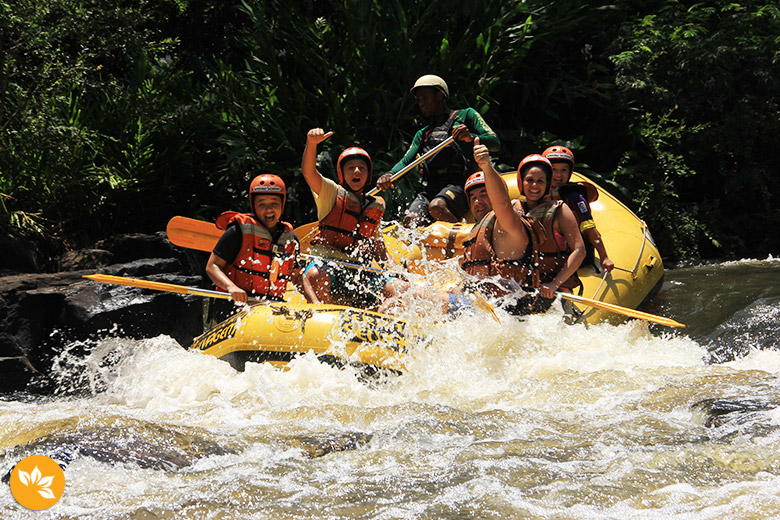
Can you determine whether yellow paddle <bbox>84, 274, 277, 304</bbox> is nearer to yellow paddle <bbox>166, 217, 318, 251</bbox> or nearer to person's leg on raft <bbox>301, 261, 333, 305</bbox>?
person's leg on raft <bbox>301, 261, 333, 305</bbox>

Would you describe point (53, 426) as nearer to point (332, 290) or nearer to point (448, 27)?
point (332, 290)

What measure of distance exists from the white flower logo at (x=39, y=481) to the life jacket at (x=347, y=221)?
8.92ft

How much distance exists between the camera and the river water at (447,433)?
2387mm

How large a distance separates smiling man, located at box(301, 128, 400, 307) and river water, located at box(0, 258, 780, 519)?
0.82 metres

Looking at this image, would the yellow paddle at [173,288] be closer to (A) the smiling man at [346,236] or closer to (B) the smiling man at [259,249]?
(B) the smiling man at [259,249]

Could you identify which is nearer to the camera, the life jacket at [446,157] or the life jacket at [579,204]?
the life jacket at [579,204]

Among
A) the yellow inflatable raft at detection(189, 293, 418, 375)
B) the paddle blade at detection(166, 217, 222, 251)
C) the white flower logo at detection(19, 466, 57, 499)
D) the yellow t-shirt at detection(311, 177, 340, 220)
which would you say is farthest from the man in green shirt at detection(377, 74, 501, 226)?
the white flower logo at detection(19, 466, 57, 499)

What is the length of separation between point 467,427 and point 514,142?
646 cm

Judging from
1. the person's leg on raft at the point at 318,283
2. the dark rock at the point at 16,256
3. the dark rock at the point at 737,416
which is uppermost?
the dark rock at the point at 16,256

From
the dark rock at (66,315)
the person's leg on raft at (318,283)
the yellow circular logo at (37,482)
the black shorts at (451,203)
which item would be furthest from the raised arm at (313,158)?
the yellow circular logo at (37,482)

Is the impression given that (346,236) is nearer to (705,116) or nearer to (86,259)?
(86,259)

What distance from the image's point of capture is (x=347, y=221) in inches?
195

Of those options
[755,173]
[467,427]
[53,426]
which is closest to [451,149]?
[467,427]

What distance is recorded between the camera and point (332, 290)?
4.84m
